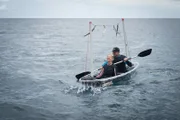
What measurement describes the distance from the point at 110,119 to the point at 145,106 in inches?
103

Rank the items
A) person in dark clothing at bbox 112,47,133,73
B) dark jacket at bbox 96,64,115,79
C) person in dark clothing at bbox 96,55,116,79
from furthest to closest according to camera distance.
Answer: person in dark clothing at bbox 112,47,133,73
dark jacket at bbox 96,64,115,79
person in dark clothing at bbox 96,55,116,79

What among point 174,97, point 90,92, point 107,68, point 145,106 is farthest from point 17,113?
point 174,97

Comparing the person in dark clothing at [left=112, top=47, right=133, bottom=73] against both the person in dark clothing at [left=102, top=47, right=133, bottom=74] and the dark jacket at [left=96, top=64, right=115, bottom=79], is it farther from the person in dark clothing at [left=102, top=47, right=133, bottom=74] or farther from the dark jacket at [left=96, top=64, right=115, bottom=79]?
the dark jacket at [left=96, top=64, right=115, bottom=79]

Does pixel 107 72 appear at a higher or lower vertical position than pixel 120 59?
lower

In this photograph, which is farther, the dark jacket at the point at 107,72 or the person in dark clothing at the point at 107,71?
the dark jacket at the point at 107,72

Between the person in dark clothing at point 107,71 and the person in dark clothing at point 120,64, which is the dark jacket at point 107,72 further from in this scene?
the person in dark clothing at point 120,64

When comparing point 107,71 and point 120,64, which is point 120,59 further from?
point 107,71

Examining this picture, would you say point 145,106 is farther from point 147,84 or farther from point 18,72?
point 18,72

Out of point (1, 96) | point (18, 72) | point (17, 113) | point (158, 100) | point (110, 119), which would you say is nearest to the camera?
point (110, 119)

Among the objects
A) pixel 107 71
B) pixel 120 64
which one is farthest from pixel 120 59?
pixel 107 71

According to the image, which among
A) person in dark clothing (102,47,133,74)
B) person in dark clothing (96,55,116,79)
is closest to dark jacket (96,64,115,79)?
person in dark clothing (96,55,116,79)

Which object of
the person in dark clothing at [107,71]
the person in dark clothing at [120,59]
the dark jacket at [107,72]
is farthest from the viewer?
the person in dark clothing at [120,59]

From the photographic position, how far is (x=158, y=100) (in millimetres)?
13461

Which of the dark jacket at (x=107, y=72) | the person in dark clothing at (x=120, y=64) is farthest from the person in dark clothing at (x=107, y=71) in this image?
the person in dark clothing at (x=120, y=64)
